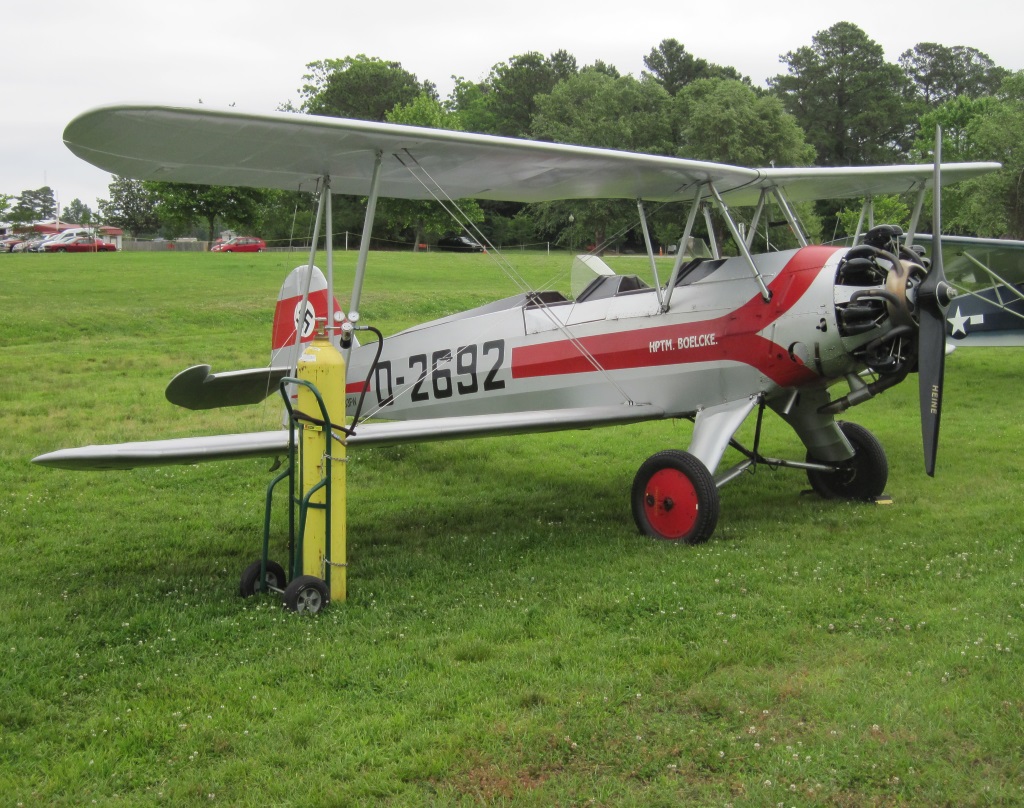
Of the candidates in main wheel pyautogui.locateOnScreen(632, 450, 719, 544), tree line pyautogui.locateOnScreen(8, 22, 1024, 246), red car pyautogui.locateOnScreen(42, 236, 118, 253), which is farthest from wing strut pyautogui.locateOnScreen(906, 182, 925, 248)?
red car pyautogui.locateOnScreen(42, 236, 118, 253)

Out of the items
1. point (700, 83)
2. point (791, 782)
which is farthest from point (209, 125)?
point (700, 83)

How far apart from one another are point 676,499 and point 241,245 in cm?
5293

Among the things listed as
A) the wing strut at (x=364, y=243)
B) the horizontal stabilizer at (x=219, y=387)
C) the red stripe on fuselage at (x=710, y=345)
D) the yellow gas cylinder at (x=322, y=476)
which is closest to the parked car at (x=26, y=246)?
the horizontal stabilizer at (x=219, y=387)

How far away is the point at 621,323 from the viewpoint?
8.40 meters

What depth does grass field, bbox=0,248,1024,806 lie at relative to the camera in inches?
149

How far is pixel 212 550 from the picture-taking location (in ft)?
24.2

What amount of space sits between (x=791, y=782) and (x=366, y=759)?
5.63ft

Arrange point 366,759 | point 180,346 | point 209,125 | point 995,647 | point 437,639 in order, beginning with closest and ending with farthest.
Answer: point 366,759 → point 995,647 → point 437,639 → point 209,125 → point 180,346

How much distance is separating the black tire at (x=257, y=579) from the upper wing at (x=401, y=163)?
112 inches

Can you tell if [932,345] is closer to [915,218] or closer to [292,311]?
[915,218]

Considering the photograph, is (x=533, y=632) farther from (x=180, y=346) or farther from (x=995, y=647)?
(x=180, y=346)

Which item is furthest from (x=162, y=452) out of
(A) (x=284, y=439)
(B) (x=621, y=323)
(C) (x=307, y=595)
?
(B) (x=621, y=323)

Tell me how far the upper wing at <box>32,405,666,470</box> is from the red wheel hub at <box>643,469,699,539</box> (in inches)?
32.2

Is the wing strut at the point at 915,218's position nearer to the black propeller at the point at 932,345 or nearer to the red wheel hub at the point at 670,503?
the black propeller at the point at 932,345
